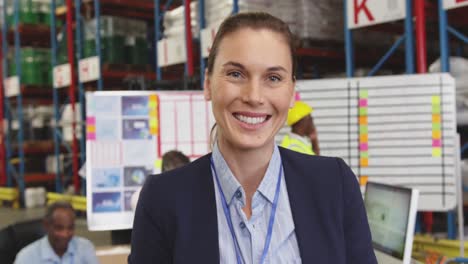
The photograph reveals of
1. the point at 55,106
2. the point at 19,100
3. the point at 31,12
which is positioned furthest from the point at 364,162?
the point at 31,12

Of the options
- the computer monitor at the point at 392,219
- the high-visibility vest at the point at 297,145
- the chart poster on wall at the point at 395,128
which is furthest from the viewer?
the chart poster on wall at the point at 395,128

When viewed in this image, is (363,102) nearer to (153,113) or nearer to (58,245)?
(153,113)

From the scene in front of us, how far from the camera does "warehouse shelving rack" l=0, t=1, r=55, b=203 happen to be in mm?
10812

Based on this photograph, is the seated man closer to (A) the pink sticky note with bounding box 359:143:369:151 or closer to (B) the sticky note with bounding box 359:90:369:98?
(A) the pink sticky note with bounding box 359:143:369:151

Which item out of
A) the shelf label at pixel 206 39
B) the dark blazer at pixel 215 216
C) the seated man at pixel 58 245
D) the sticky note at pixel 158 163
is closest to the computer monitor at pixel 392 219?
→ the dark blazer at pixel 215 216

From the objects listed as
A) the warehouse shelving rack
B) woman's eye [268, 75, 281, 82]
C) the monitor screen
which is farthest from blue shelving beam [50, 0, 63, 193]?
woman's eye [268, 75, 281, 82]

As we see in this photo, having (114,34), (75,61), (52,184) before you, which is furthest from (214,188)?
(52,184)

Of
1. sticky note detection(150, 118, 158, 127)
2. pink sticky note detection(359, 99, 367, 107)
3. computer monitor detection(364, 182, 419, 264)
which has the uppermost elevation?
pink sticky note detection(359, 99, 367, 107)

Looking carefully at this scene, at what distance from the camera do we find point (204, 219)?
1.12 m

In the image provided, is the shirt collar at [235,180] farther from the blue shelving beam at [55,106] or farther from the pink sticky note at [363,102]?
the blue shelving beam at [55,106]

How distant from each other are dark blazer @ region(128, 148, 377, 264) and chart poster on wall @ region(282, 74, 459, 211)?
114 inches

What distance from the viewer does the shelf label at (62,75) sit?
9523mm

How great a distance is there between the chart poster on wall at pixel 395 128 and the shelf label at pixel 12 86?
26.3 feet

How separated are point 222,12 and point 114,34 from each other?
3119mm
